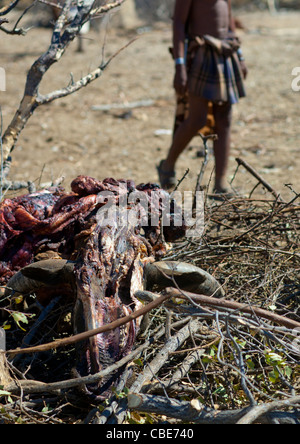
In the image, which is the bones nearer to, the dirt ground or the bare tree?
the bare tree

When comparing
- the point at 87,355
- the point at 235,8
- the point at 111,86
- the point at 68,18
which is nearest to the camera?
the point at 87,355

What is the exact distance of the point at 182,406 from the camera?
A: 230 centimetres

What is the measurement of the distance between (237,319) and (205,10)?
3135 mm

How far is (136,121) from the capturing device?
307 inches

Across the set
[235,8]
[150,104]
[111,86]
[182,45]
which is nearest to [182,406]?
[182,45]

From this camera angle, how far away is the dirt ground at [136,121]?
19.8 feet

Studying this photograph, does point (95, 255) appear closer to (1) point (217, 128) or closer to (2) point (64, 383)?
(2) point (64, 383)

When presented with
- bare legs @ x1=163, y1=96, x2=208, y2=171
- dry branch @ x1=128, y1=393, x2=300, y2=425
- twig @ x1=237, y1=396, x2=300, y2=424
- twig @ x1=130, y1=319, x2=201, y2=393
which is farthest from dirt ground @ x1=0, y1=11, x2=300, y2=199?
twig @ x1=237, y1=396, x2=300, y2=424

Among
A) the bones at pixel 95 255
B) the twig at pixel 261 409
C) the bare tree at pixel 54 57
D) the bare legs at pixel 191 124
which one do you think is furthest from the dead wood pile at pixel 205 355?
the bare legs at pixel 191 124

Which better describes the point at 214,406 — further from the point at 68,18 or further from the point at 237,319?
the point at 68,18

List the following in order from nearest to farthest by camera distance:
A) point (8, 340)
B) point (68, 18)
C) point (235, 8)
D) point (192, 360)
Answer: point (192, 360) → point (8, 340) → point (68, 18) → point (235, 8)

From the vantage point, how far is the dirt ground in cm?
605
